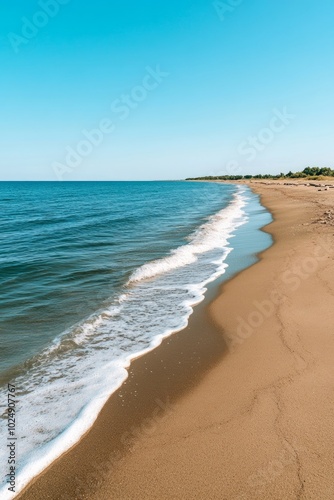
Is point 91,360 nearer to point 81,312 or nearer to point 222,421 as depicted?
point 81,312

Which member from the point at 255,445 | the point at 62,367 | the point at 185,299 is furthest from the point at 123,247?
the point at 255,445

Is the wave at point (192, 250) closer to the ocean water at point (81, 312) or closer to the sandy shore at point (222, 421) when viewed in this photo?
the ocean water at point (81, 312)

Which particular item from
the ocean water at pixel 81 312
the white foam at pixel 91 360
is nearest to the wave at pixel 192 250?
the ocean water at pixel 81 312

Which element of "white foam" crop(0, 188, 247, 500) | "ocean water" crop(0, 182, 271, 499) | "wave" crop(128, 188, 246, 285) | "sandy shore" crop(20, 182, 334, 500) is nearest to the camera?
"sandy shore" crop(20, 182, 334, 500)

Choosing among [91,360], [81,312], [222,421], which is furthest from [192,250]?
[222,421]

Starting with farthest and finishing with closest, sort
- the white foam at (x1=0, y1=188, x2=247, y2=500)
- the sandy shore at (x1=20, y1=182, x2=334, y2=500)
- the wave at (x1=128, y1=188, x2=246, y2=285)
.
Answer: the wave at (x1=128, y1=188, x2=246, y2=285) < the white foam at (x1=0, y1=188, x2=247, y2=500) < the sandy shore at (x1=20, y1=182, x2=334, y2=500)

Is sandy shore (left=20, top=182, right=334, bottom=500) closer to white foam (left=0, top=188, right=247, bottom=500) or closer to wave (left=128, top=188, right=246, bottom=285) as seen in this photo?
white foam (left=0, top=188, right=247, bottom=500)

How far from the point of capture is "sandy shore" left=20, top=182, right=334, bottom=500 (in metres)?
3.45

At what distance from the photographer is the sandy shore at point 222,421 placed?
345 cm

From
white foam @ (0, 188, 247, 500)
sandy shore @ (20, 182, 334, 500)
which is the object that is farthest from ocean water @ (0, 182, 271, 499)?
sandy shore @ (20, 182, 334, 500)

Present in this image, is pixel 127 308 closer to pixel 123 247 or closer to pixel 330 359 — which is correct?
pixel 330 359

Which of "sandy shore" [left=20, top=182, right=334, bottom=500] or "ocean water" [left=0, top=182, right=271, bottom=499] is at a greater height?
"sandy shore" [left=20, top=182, right=334, bottom=500]

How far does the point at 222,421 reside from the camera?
14.3 ft

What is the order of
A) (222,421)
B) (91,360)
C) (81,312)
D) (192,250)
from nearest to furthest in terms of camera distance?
1. (222,421)
2. (91,360)
3. (81,312)
4. (192,250)
